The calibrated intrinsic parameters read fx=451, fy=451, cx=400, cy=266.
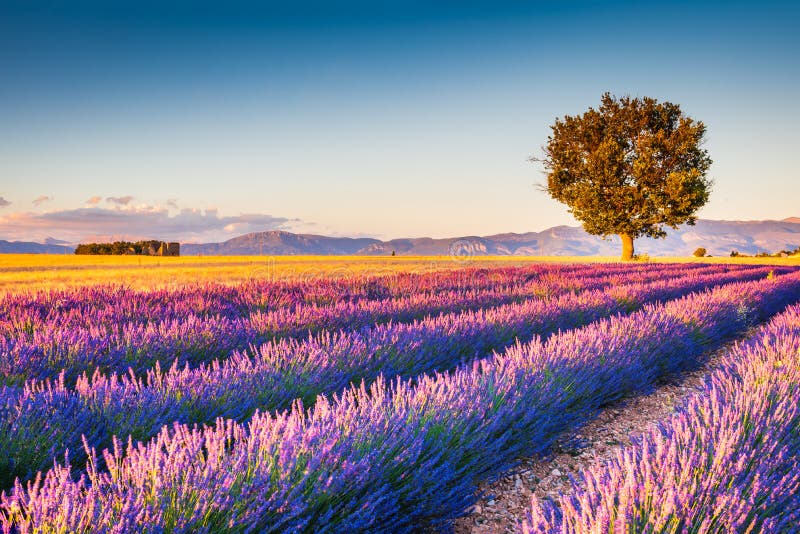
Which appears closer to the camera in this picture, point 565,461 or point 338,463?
point 338,463

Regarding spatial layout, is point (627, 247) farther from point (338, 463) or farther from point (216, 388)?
point (338, 463)

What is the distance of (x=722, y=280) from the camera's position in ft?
36.6

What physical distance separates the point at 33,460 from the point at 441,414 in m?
1.64

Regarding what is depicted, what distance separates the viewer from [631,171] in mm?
26797

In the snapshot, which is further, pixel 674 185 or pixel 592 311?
pixel 674 185

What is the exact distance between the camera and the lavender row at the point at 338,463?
3.92 feet

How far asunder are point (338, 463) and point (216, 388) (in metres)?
1.18

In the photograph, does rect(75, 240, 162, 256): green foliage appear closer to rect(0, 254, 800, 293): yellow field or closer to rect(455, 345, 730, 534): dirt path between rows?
rect(0, 254, 800, 293): yellow field

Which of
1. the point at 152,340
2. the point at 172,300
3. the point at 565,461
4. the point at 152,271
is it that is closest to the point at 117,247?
the point at 152,271

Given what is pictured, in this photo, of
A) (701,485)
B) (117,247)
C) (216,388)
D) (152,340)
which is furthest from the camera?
(117,247)

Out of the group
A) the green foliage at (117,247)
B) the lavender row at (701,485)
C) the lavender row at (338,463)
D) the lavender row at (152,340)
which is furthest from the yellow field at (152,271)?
the green foliage at (117,247)

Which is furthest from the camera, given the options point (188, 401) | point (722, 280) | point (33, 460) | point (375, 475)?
point (722, 280)

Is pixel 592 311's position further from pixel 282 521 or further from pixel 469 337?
pixel 282 521

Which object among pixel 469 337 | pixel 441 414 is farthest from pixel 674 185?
pixel 441 414
